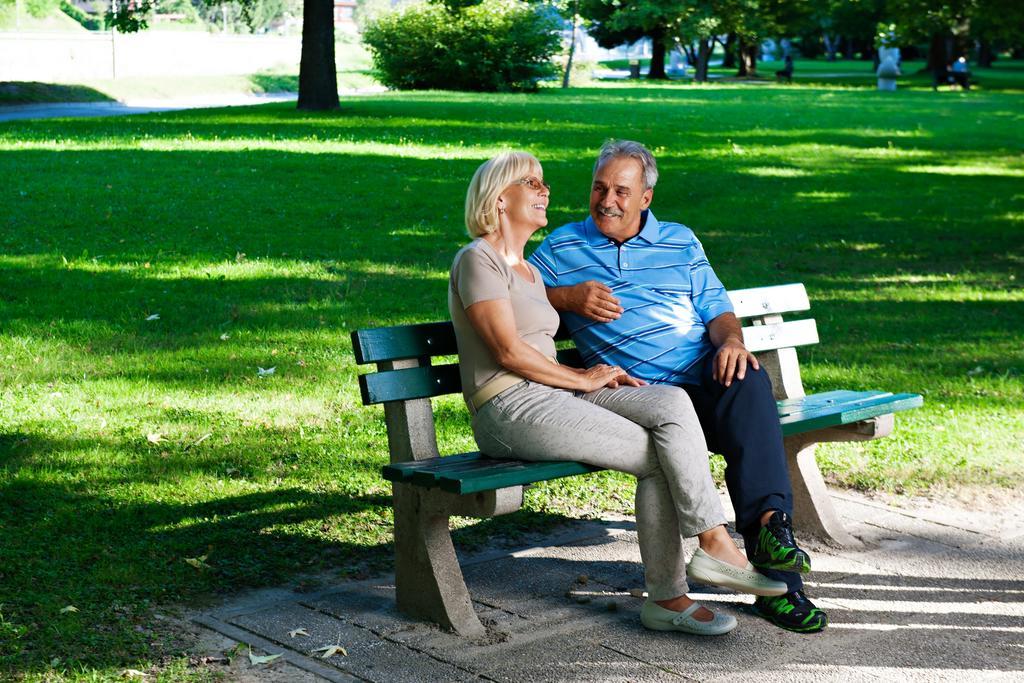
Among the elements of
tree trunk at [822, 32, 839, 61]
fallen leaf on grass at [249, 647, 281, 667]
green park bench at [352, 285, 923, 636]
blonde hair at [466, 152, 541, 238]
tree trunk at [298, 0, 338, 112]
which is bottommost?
fallen leaf on grass at [249, 647, 281, 667]

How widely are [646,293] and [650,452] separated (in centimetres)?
83

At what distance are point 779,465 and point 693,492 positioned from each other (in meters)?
0.38

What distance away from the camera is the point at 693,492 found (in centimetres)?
403

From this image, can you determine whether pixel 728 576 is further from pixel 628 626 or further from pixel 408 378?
pixel 408 378

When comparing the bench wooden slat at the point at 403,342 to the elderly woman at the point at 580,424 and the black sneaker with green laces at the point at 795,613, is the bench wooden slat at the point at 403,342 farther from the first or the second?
the black sneaker with green laces at the point at 795,613

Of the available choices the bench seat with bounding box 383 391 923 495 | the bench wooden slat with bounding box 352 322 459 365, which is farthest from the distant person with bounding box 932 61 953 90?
the bench wooden slat with bounding box 352 322 459 365

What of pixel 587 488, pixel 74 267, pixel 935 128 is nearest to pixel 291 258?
pixel 74 267

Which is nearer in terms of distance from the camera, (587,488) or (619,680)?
(619,680)

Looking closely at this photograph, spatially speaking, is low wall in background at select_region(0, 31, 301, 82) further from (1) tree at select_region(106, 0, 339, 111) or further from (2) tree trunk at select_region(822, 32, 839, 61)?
(2) tree trunk at select_region(822, 32, 839, 61)

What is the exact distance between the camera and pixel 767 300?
530 cm

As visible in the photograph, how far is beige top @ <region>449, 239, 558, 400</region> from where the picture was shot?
4.15 metres

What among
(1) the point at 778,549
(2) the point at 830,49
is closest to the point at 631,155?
(1) the point at 778,549

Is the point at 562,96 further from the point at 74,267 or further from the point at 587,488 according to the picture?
the point at 587,488

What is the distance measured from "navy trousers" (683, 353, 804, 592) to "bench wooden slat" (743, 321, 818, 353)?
2.60 ft
